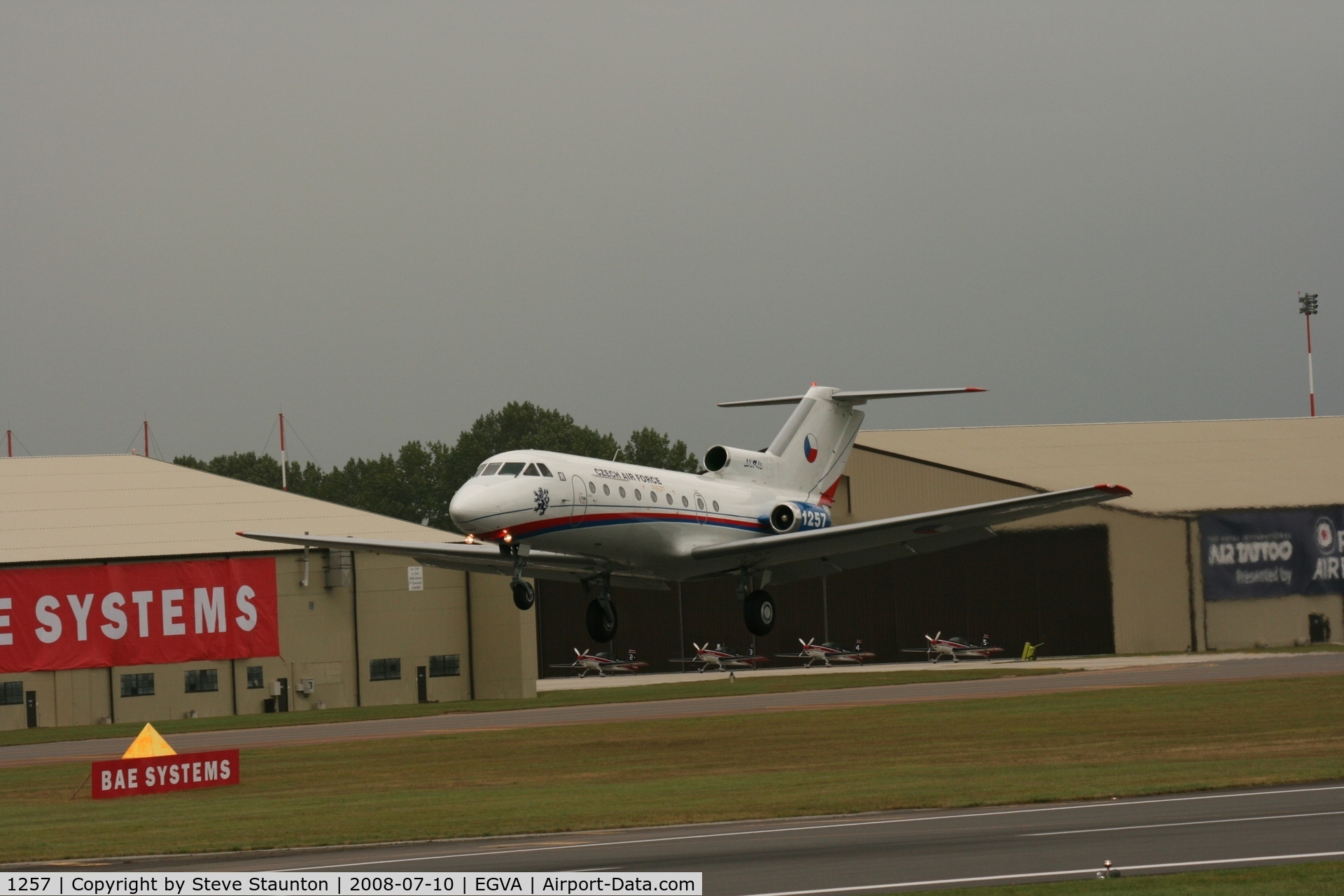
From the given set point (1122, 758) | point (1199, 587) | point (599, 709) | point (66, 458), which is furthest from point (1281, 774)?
point (66, 458)

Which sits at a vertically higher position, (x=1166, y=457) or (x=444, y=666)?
(x=1166, y=457)

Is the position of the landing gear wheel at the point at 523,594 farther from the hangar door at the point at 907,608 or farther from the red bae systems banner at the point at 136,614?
the hangar door at the point at 907,608

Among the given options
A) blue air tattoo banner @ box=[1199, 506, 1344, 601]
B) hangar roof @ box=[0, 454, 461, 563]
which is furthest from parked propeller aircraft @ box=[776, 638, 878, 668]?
hangar roof @ box=[0, 454, 461, 563]

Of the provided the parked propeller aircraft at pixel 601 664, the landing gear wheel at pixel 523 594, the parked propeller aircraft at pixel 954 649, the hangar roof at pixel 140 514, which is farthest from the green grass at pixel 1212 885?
the parked propeller aircraft at pixel 601 664

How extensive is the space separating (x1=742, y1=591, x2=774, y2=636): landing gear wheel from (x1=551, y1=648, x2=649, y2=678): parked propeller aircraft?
4292cm

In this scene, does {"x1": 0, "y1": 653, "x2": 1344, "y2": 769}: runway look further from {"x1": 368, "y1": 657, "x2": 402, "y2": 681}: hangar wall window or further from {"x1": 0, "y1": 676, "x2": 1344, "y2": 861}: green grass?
{"x1": 368, "y1": 657, "x2": 402, "y2": 681}: hangar wall window

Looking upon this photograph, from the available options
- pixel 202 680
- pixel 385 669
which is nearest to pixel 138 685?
pixel 202 680

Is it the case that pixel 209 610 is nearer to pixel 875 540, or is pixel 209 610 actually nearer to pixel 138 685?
pixel 138 685

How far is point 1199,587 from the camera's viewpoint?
67.8 m

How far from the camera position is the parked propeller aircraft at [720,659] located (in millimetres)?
75625

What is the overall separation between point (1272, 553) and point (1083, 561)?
8396mm

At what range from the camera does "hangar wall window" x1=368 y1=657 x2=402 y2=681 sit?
2270 inches

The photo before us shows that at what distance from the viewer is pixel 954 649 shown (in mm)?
71625

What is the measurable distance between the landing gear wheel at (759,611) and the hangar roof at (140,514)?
76.4ft
